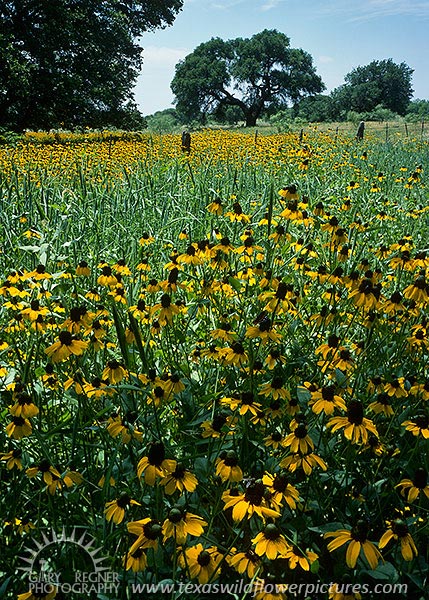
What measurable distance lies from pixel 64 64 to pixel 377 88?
152 feet

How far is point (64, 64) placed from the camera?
17438mm

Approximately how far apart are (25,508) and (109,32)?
1961 centimetres

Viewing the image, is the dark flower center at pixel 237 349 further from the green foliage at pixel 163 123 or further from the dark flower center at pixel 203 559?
the green foliage at pixel 163 123

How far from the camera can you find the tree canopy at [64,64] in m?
16.1

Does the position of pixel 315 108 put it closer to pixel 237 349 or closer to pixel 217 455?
pixel 237 349

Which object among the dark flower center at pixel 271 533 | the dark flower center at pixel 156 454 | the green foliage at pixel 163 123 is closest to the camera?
the dark flower center at pixel 271 533

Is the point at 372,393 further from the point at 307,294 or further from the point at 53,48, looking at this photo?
the point at 53,48

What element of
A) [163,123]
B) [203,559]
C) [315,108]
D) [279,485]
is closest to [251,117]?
[315,108]

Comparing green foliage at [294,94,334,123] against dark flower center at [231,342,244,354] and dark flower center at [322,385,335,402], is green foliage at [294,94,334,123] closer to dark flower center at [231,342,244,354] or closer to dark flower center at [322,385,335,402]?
dark flower center at [231,342,244,354]

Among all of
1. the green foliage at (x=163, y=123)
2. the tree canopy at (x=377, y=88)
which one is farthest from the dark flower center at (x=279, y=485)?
the tree canopy at (x=377, y=88)

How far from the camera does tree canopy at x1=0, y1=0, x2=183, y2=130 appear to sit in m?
16.1

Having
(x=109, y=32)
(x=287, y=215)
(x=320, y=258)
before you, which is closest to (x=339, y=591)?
(x=287, y=215)

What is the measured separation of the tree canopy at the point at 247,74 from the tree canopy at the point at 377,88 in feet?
32.3

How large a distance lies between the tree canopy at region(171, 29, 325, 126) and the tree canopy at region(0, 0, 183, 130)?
23.6 m
